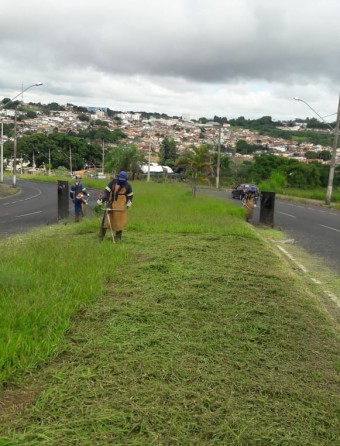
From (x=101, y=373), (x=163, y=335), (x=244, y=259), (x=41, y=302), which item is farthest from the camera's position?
(x=244, y=259)

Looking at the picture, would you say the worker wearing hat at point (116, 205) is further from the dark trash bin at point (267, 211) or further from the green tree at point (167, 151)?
the green tree at point (167, 151)

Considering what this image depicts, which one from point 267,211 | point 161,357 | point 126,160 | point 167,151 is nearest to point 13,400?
point 161,357

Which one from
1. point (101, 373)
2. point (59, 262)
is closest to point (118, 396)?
point (101, 373)

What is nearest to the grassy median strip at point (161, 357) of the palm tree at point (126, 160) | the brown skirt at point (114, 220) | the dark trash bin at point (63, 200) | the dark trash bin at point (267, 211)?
the brown skirt at point (114, 220)

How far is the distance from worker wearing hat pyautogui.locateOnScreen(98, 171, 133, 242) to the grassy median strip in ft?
9.01

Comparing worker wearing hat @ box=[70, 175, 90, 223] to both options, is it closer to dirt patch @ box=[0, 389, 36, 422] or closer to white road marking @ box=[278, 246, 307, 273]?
white road marking @ box=[278, 246, 307, 273]

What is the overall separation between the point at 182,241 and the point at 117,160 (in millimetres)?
46422

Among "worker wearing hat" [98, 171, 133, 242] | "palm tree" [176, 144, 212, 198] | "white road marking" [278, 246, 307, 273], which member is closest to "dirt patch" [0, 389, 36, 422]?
"worker wearing hat" [98, 171, 133, 242]

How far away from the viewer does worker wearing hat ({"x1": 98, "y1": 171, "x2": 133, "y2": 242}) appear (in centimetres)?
991

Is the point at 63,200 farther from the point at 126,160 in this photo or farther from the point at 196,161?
the point at 126,160

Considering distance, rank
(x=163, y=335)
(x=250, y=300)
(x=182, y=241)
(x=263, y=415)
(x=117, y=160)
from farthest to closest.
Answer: (x=117, y=160) → (x=182, y=241) → (x=250, y=300) → (x=163, y=335) → (x=263, y=415)

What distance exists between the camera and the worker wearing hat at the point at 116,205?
32.5 feet

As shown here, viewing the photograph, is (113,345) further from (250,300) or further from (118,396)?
(250,300)

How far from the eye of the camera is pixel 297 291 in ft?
21.6
